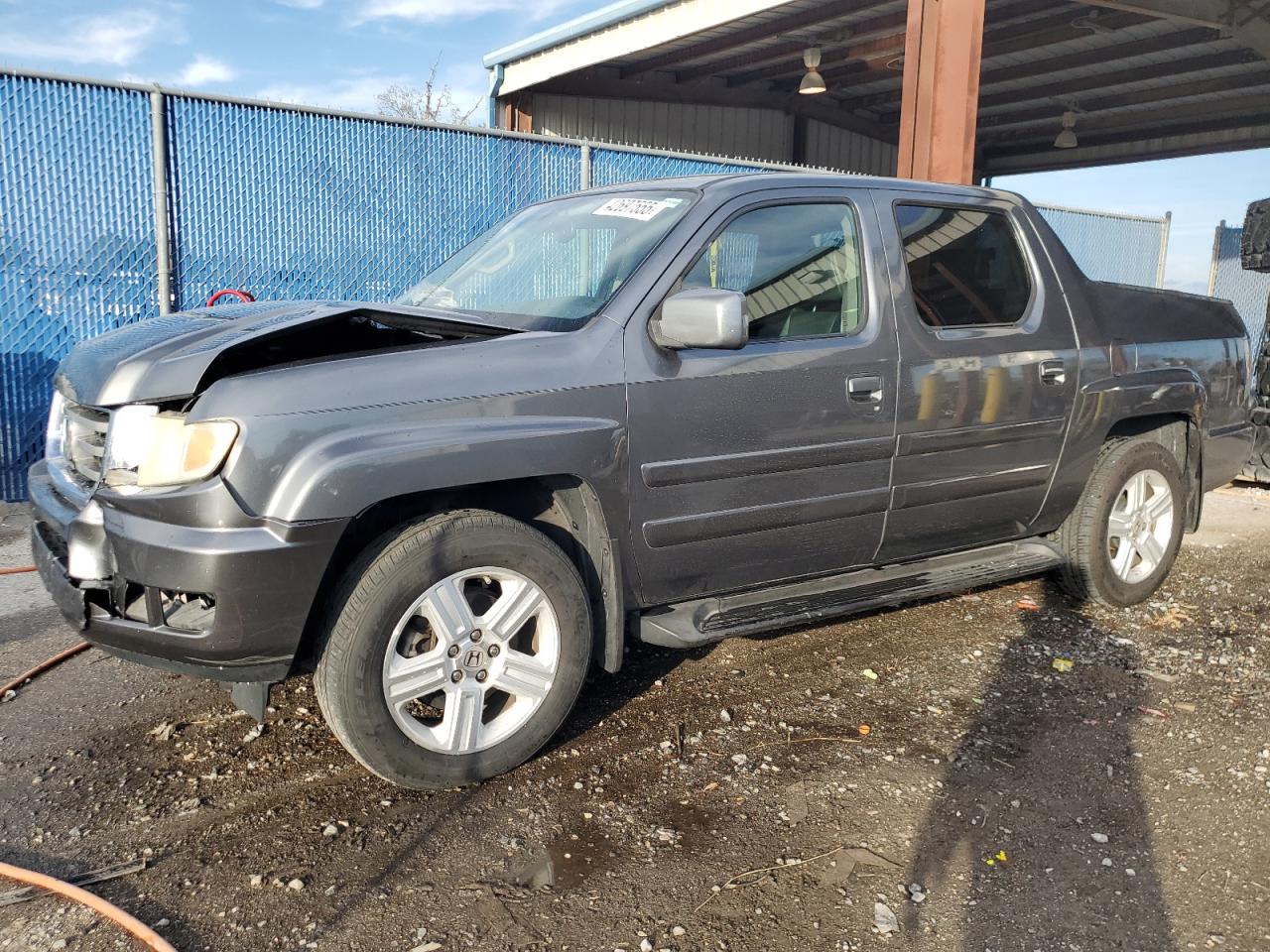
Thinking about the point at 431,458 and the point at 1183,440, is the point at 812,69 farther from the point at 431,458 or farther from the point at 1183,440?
the point at 431,458

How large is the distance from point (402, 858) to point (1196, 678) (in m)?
3.12

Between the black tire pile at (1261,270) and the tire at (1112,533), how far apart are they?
251cm

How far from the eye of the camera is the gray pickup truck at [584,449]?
2.62m

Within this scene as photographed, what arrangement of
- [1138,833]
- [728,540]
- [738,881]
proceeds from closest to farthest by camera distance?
1. [738,881]
2. [1138,833]
3. [728,540]

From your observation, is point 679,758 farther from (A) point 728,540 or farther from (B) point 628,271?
(B) point 628,271

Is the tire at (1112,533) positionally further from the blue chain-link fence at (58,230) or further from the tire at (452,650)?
the blue chain-link fence at (58,230)

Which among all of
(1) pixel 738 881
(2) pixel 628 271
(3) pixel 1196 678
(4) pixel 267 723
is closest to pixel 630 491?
(2) pixel 628 271

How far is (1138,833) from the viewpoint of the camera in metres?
2.78

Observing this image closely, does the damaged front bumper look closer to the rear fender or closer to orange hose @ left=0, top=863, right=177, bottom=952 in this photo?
orange hose @ left=0, top=863, right=177, bottom=952

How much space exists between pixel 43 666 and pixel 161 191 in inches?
166

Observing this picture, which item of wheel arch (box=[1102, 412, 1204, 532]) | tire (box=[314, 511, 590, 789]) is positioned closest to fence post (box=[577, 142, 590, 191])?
wheel arch (box=[1102, 412, 1204, 532])

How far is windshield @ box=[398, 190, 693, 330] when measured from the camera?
10.9ft

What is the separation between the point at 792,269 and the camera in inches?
140

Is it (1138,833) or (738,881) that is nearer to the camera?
(738,881)
